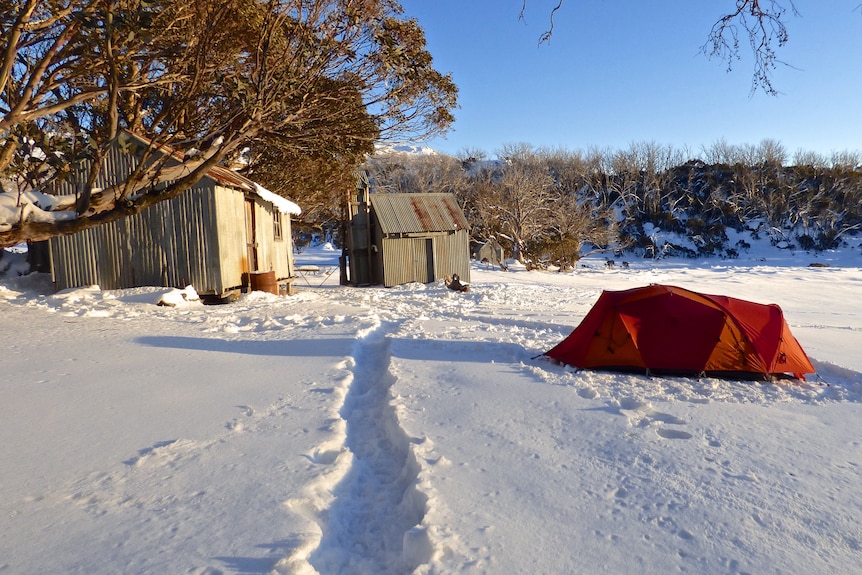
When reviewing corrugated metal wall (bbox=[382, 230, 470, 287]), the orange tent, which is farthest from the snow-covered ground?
corrugated metal wall (bbox=[382, 230, 470, 287])

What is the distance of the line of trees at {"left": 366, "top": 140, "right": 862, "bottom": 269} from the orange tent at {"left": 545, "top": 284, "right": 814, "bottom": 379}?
1331 inches

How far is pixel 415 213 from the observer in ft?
66.9

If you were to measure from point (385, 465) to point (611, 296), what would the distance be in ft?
14.2

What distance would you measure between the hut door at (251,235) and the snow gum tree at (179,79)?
2885 mm

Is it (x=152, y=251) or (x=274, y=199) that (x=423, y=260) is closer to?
(x=274, y=199)

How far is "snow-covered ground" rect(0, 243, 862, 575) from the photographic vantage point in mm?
2633

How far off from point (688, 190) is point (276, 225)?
53937 mm

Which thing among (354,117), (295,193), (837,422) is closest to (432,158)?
(295,193)

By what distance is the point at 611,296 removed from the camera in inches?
270

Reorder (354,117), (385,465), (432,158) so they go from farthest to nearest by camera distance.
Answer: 1. (432,158)
2. (354,117)
3. (385,465)

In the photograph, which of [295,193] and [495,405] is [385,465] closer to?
[495,405]

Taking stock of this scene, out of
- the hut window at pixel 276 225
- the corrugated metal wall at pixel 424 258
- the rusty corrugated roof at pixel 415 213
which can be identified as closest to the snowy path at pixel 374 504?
the hut window at pixel 276 225

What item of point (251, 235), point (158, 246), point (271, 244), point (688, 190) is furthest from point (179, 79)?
point (688, 190)

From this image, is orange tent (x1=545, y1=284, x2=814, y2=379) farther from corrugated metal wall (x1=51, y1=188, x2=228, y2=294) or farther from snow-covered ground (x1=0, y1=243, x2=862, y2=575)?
corrugated metal wall (x1=51, y1=188, x2=228, y2=294)
